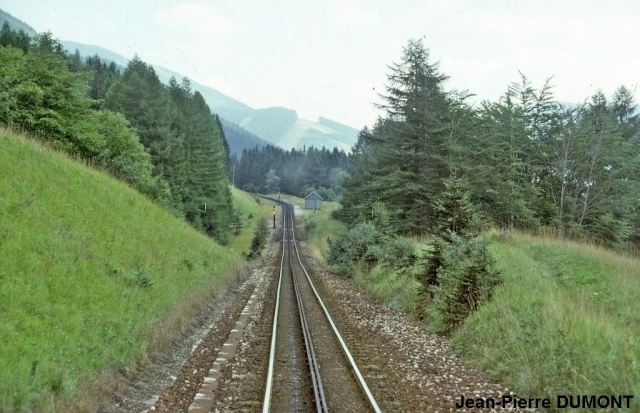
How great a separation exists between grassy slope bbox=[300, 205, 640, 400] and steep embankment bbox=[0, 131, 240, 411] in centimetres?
750

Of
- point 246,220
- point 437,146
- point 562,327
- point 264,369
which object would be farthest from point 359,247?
point 246,220

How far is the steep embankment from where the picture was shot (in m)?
6.23

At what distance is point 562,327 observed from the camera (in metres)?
8.21

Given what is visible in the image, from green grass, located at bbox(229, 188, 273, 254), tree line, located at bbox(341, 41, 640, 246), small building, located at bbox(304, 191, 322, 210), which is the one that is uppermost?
tree line, located at bbox(341, 41, 640, 246)

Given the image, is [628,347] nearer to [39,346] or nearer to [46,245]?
[39,346]

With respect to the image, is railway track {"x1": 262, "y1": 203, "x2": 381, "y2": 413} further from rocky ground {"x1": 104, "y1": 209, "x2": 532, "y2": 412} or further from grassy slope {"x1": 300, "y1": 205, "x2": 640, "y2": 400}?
grassy slope {"x1": 300, "y1": 205, "x2": 640, "y2": 400}

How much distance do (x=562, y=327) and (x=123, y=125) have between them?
93.7ft

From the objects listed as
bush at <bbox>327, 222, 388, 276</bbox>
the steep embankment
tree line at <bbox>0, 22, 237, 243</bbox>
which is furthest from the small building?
the steep embankment

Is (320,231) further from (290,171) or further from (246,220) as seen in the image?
(290,171)

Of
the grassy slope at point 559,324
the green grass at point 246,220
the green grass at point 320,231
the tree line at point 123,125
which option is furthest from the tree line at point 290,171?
the grassy slope at point 559,324

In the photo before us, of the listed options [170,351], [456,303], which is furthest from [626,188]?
[170,351]

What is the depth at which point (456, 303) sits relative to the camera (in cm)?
1152

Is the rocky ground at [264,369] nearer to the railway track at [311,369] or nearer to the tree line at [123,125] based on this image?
the railway track at [311,369]

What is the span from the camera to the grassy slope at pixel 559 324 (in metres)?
6.66
